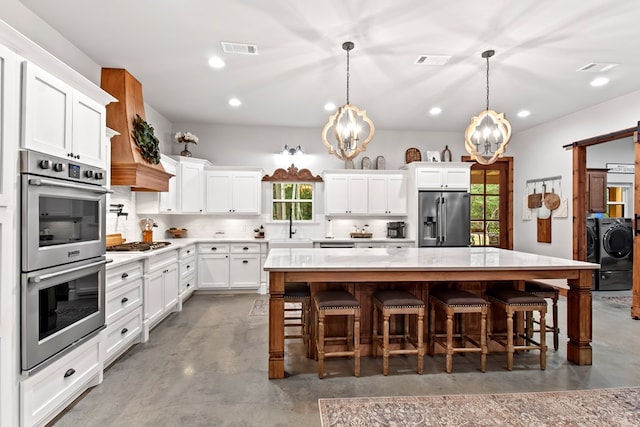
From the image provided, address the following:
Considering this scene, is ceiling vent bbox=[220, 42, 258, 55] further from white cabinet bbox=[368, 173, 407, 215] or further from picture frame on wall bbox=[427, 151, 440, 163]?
picture frame on wall bbox=[427, 151, 440, 163]

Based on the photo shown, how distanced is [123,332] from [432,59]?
395 centimetres

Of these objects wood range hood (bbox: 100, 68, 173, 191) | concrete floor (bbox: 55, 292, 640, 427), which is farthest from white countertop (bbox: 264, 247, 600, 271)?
wood range hood (bbox: 100, 68, 173, 191)

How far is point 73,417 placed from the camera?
2141 mm

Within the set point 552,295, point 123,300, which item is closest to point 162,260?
point 123,300

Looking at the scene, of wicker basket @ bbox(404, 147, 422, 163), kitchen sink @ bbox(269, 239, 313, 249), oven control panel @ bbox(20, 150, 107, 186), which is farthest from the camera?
wicker basket @ bbox(404, 147, 422, 163)

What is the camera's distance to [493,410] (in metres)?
2.19

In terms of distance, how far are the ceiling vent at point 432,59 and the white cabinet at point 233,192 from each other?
3.20m

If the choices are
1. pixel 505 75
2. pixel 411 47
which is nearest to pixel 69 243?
pixel 411 47

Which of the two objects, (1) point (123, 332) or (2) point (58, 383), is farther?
(1) point (123, 332)

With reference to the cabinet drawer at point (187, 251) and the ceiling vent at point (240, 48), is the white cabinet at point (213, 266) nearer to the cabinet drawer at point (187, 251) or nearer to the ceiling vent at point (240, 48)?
the cabinet drawer at point (187, 251)

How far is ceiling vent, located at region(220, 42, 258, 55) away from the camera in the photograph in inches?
124

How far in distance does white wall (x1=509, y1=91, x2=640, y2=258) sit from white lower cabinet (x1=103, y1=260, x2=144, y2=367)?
6087 mm

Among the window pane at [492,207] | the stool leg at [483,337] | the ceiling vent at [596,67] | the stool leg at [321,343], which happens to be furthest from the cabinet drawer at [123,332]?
the window pane at [492,207]

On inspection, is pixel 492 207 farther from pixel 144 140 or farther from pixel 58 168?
pixel 58 168
